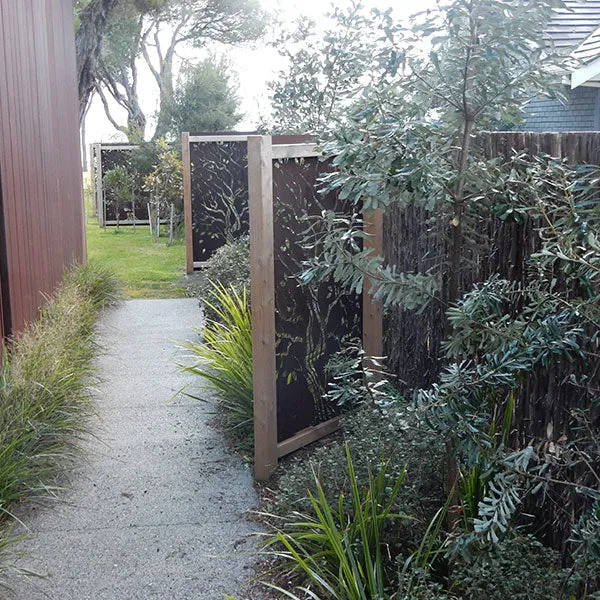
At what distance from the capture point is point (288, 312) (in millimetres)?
4719

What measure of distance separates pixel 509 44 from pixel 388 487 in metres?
1.79

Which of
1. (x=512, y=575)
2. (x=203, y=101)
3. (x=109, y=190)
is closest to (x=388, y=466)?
(x=512, y=575)

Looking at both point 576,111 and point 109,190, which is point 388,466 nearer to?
point 576,111

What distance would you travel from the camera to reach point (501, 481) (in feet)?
9.07

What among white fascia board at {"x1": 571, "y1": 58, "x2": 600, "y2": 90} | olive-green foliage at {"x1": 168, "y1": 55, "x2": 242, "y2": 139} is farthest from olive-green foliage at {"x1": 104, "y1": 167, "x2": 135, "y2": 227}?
white fascia board at {"x1": 571, "y1": 58, "x2": 600, "y2": 90}

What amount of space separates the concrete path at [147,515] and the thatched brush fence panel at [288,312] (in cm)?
38

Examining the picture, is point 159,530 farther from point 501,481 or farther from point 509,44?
point 509,44

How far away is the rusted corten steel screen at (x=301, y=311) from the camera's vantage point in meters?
4.61

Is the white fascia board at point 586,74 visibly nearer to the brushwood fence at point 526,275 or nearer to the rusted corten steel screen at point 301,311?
the rusted corten steel screen at point 301,311

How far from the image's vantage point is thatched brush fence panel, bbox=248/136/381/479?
14.4ft

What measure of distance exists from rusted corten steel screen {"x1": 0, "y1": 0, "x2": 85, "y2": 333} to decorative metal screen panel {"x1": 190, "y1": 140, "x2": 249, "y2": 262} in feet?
6.05

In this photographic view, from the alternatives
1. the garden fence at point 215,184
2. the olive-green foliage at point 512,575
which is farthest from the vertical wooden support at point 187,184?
the olive-green foliage at point 512,575

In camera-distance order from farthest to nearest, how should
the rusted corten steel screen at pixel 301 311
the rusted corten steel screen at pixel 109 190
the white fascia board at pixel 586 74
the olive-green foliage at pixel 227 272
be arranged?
the rusted corten steel screen at pixel 109 190 < the white fascia board at pixel 586 74 < the olive-green foliage at pixel 227 272 < the rusted corten steel screen at pixel 301 311

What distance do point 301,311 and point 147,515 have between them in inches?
53.6
